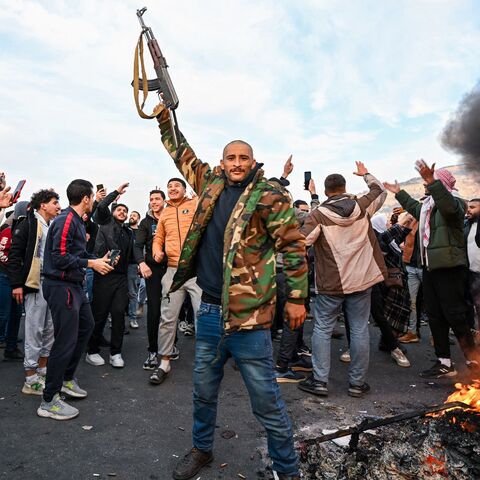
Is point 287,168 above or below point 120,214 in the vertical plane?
above

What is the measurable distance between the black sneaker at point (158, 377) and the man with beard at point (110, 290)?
83 cm

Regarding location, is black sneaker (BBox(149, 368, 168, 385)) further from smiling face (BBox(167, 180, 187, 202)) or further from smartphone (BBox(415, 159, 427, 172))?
smartphone (BBox(415, 159, 427, 172))

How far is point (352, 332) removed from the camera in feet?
15.4

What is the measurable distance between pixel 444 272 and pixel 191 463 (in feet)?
12.7

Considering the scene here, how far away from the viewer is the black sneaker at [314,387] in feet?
15.3

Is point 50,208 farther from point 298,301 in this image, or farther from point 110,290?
point 298,301

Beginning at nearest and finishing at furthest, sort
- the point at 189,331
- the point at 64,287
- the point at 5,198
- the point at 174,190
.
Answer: the point at 64,287, the point at 5,198, the point at 174,190, the point at 189,331

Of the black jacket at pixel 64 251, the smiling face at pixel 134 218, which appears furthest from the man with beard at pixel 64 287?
the smiling face at pixel 134 218

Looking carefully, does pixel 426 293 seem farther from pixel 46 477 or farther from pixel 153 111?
pixel 46 477

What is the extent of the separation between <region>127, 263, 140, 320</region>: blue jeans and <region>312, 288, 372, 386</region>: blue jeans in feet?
15.6

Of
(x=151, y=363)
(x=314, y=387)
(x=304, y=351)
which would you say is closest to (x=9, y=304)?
(x=151, y=363)

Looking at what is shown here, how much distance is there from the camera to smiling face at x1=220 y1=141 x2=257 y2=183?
3.00m

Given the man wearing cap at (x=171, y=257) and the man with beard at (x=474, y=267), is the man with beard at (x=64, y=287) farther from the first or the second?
the man with beard at (x=474, y=267)

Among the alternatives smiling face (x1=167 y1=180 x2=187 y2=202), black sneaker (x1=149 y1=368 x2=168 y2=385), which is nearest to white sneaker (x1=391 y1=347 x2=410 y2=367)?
black sneaker (x1=149 y1=368 x2=168 y2=385)
